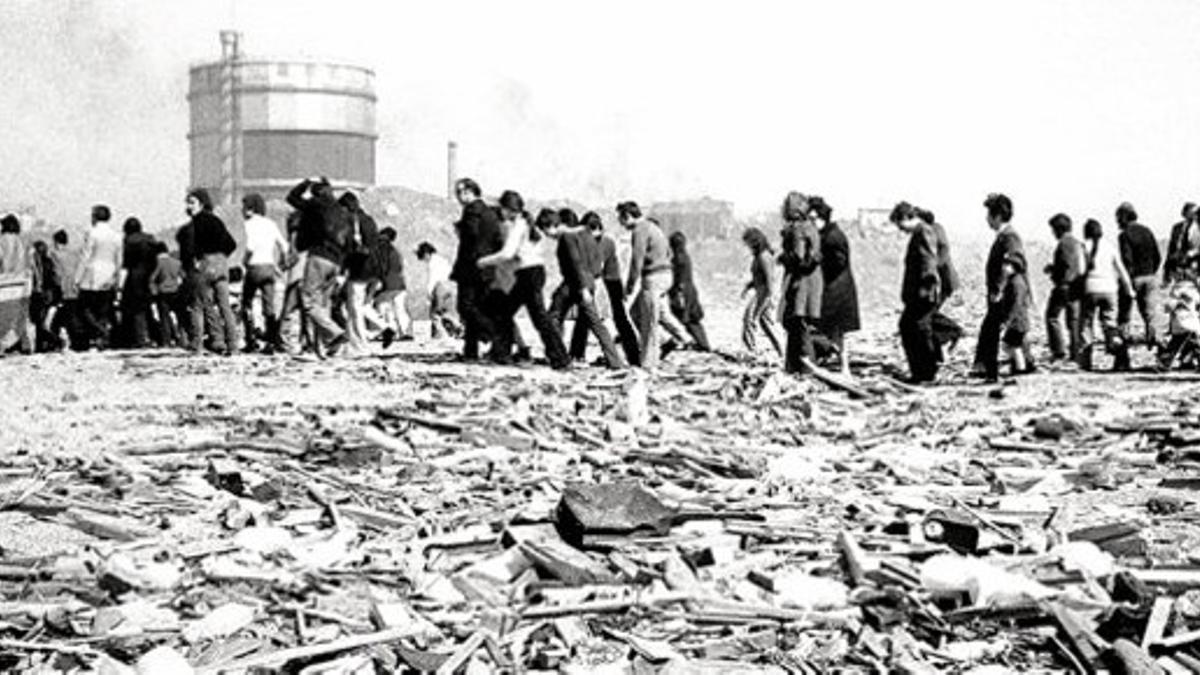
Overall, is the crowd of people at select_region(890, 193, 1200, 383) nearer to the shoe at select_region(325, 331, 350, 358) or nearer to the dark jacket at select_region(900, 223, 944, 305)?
the dark jacket at select_region(900, 223, 944, 305)

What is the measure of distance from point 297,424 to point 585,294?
17.1 feet

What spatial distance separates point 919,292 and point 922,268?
0.78ft

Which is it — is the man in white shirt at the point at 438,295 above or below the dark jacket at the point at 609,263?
below

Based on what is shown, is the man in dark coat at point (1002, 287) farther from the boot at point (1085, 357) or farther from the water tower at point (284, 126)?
the water tower at point (284, 126)

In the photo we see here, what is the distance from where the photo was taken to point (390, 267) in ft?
66.6

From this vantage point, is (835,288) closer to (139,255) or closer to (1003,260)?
(1003,260)

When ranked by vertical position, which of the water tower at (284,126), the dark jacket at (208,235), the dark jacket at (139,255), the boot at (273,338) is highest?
the water tower at (284,126)

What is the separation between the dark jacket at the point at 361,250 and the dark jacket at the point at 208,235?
1.34 metres

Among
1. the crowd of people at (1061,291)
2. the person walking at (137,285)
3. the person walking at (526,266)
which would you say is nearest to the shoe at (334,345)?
the person walking at (526,266)

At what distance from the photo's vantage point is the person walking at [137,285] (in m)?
18.4

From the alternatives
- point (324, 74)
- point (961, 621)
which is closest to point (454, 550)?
point (961, 621)

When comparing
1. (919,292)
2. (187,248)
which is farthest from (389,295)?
(919,292)

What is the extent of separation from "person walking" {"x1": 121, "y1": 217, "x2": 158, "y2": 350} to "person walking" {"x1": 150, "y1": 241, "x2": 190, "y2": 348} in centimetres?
12

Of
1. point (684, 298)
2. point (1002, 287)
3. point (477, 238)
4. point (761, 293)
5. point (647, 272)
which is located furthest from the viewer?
point (684, 298)
